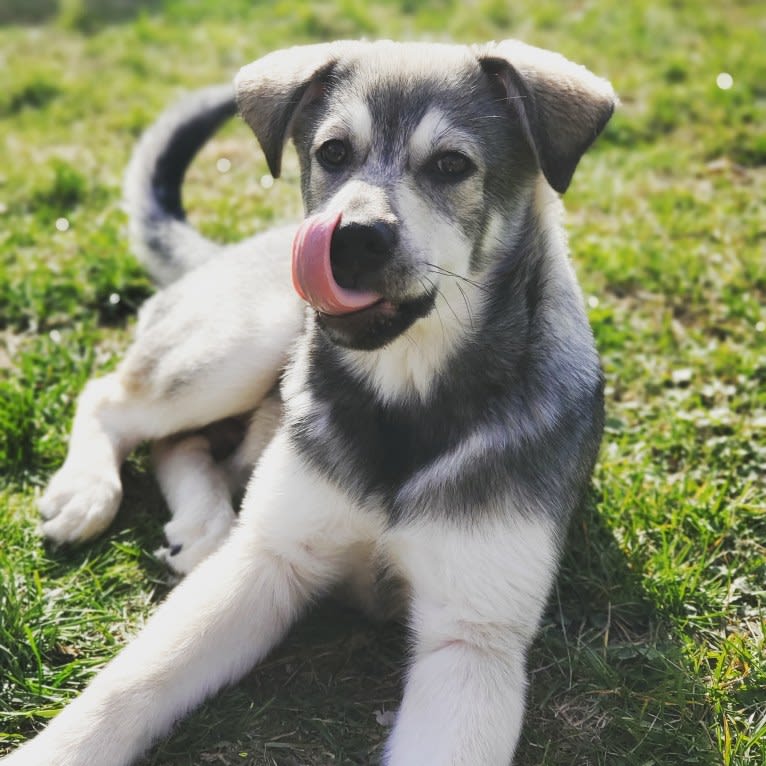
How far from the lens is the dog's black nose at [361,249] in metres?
2.66

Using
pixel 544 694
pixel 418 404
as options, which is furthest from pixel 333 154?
pixel 544 694

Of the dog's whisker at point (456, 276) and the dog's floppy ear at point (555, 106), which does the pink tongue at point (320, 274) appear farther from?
the dog's floppy ear at point (555, 106)

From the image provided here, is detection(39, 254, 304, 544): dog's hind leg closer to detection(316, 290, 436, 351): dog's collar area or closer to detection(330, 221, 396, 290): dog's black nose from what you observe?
detection(316, 290, 436, 351): dog's collar area

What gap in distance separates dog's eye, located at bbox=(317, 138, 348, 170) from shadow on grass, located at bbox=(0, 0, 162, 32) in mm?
6480

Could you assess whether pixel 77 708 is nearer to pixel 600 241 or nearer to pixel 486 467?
pixel 486 467

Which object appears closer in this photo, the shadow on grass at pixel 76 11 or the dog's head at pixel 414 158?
the dog's head at pixel 414 158

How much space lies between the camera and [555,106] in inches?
117

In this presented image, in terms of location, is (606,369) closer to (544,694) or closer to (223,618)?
(544,694)

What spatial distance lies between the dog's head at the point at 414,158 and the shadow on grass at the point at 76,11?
628cm

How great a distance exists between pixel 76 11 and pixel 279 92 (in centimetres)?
635

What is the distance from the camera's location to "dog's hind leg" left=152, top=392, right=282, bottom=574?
361cm

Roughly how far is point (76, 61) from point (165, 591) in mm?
5752

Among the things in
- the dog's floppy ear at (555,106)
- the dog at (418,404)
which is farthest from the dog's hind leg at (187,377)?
the dog's floppy ear at (555,106)

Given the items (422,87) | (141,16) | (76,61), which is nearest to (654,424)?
(422,87)
